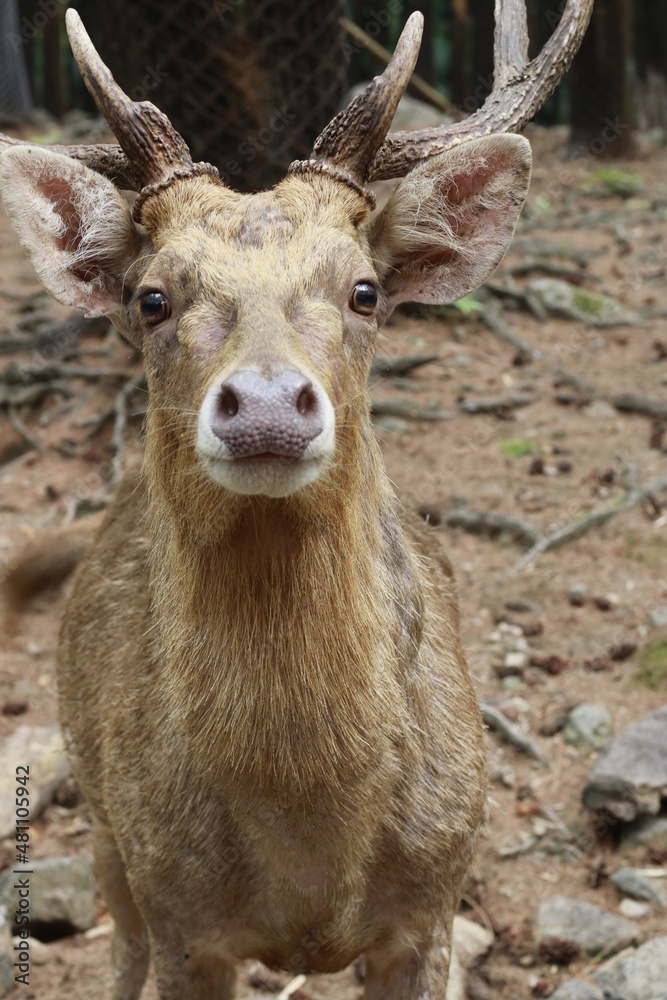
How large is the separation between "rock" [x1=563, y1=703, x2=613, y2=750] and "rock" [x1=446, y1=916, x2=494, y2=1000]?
4.23ft

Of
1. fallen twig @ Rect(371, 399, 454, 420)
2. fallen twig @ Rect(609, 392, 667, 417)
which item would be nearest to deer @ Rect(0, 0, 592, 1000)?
fallen twig @ Rect(609, 392, 667, 417)

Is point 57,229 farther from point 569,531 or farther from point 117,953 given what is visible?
point 569,531

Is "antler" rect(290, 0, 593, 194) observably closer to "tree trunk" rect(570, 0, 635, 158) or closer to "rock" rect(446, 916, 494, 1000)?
"rock" rect(446, 916, 494, 1000)

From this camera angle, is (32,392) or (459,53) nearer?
(32,392)

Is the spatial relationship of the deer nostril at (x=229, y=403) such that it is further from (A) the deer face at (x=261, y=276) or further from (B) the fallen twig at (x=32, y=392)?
(B) the fallen twig at (x=32, y=392)

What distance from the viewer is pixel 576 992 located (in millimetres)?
4758

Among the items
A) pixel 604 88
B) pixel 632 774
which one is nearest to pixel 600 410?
pixel 632 774

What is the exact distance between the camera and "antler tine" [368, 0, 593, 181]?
408 cm

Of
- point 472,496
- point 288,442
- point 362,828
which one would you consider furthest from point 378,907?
point 472,496

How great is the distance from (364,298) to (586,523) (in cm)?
476

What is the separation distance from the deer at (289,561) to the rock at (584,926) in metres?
1.28

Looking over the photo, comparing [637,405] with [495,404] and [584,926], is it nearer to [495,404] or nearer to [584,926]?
[495,404]

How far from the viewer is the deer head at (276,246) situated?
2932 mm

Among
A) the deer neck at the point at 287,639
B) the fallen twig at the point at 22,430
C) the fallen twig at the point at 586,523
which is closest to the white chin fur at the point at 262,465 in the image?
the deer neck at the point at 287,639
